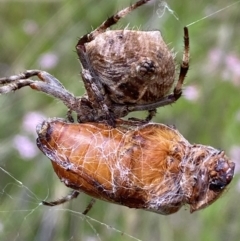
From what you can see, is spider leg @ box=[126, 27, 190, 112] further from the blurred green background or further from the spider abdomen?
the blurred green background

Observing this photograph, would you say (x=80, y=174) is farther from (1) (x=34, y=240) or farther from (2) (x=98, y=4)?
(2) (x=98, y=4)

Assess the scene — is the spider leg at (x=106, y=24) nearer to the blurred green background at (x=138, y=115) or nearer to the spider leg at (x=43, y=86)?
the spider leg at (x=43, y=86)

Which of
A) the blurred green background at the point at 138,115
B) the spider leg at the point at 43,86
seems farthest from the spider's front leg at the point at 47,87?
the blurred green background at the point at 138,115

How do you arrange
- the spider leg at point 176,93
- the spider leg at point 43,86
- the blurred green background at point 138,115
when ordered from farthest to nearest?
the blurred green background at point 138,115 < the spider leg at point 43,86 < the spider leg at point 176,93

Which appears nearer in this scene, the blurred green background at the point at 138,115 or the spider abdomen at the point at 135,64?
the spider abdomen at the point at 135,64

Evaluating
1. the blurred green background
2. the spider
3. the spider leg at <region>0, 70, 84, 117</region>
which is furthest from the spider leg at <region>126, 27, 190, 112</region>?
the blurred green background

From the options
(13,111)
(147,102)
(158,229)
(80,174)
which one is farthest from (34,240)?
(80,174)
